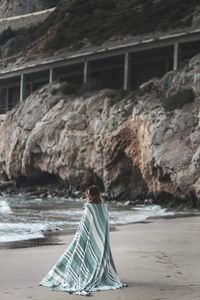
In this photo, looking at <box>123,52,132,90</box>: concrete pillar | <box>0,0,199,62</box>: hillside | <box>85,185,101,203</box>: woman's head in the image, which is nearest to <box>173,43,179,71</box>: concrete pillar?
<box>123,52,132,90</box>: concrete pillar

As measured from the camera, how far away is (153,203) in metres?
33.1

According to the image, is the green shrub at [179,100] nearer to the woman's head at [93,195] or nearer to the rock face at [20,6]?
the woman's head at [93,195]

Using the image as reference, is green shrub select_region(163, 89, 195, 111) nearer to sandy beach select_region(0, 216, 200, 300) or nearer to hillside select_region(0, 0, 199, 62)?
hillside select_region(0, 0, 199, 62)

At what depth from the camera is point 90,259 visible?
7.54 m

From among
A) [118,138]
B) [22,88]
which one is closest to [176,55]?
[118,138]

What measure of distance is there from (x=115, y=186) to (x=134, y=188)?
5.31 ft

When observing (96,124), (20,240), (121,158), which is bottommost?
(20,240)

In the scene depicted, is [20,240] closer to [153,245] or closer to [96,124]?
[153,245]

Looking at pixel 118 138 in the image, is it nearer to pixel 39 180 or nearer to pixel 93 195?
pixel 39 180

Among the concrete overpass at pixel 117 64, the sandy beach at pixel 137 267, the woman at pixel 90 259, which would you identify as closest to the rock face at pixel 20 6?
the concrete overpass at pixel 117 64

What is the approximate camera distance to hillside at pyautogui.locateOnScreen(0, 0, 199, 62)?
5422 centimetres

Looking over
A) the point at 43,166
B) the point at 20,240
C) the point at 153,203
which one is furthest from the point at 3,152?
the point at 20,240

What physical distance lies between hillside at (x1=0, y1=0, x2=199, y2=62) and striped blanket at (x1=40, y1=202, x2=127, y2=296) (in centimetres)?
4090

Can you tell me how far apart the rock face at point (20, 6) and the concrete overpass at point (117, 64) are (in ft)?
160
